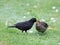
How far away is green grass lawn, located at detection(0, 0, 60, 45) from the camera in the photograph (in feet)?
33.0

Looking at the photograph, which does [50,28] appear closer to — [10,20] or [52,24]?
[52,24]

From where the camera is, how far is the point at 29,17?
1384cm

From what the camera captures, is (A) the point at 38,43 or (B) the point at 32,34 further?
(B) the point at 32,34

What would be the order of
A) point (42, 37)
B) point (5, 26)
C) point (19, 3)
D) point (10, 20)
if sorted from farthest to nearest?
1. point (19, 3)
2. point (10, 20)
3. point (5, 26)
4. point (42, 37)

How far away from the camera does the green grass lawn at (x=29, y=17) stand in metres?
10.1

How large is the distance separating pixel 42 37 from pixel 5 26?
1.92m

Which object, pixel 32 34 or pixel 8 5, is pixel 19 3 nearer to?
pixel 8 5

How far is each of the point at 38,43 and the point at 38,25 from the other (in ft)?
4.77

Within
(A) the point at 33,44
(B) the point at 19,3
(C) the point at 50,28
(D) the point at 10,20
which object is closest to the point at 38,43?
(A) the point at 33,44

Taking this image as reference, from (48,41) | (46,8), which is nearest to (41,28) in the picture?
(48,41)

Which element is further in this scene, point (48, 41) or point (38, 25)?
point (38, 25)

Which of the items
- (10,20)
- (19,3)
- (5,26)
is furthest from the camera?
(19,3)

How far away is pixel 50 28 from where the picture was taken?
1212cm

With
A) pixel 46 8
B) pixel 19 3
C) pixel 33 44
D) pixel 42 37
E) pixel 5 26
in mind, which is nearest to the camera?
pixel 33 44
